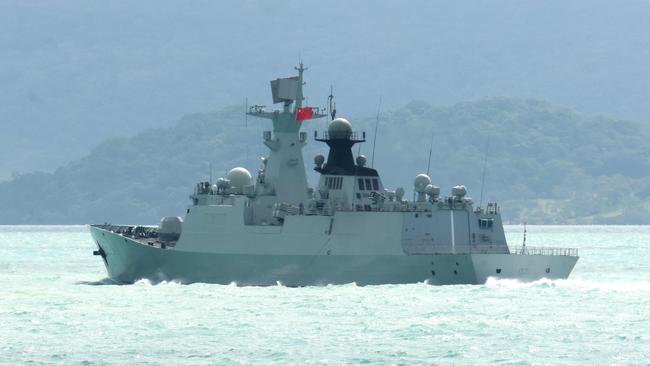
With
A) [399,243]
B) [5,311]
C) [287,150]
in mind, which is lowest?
[5,311]

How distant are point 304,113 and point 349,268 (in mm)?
8341

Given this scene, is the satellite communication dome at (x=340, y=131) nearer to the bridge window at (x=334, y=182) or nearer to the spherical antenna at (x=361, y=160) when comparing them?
the spherical antenna at (x=361, y=160)

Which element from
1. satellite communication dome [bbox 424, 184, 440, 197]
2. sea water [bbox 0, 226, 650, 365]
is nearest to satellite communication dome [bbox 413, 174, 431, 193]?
satellite communication dome [bbox 424, 184, 440, 197]

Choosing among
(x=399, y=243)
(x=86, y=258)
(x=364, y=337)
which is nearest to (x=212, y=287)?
(x=399, y=243)

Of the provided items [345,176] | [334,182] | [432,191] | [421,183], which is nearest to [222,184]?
[334,182]

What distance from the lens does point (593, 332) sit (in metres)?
42.9

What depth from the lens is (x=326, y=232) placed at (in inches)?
2219

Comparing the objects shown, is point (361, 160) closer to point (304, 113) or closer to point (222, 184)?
point (304, 113)

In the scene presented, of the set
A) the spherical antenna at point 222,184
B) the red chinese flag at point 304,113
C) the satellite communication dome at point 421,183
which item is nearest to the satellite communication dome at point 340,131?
the red chinese flag at point 304,113

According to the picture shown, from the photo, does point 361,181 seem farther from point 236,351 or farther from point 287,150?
point 236,351

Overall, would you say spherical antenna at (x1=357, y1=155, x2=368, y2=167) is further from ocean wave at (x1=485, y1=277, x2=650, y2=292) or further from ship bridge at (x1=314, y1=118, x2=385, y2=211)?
ocean wave at (x1=485, y1=277, x2=650, y2=292)

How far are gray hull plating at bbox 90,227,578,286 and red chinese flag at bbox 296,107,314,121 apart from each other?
7.12 meters

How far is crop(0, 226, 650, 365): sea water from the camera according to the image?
38094mm

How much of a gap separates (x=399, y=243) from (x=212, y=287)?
845 cm
